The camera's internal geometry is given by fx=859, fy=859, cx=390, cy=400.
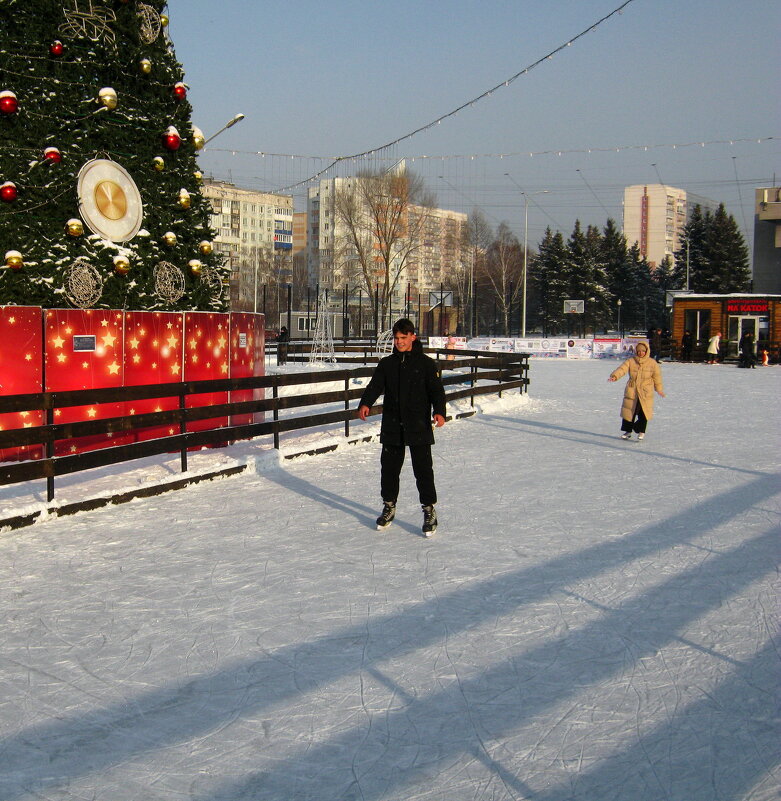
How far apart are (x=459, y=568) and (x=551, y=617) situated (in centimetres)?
109

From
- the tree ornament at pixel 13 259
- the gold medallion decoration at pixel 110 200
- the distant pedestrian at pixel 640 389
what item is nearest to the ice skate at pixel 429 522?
the tree ornament at pixel 13 259

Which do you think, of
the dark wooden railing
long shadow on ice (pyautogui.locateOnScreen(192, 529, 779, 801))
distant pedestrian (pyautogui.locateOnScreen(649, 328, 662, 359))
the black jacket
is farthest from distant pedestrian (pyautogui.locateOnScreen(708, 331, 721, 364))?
long shadow on ice (pyautogui.locateOnScreen(192, 529, 779, 801))

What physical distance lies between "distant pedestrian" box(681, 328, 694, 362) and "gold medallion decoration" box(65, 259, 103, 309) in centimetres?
3291

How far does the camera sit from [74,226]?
10.2 meters

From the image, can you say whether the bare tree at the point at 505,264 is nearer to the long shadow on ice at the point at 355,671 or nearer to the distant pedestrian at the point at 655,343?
the distant pedestrian at the point at 655,343

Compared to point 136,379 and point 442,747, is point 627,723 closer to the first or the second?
point 442,747

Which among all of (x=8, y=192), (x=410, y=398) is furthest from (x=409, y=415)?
(x=8, y=192)

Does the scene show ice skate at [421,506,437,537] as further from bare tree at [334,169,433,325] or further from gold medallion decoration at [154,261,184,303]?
bare tree at [334,169,433,325]

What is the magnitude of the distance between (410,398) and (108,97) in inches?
245

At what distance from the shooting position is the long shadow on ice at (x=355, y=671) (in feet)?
10.2

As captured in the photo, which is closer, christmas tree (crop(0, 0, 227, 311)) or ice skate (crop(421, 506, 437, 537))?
ice skate (crop(421, 506, 437, 537))

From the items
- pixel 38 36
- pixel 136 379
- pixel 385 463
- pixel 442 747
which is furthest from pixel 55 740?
pixel 38 36

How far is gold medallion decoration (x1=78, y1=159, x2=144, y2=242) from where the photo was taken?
34.1ft

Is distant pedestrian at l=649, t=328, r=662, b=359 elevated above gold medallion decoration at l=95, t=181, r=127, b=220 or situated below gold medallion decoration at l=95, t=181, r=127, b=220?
below
